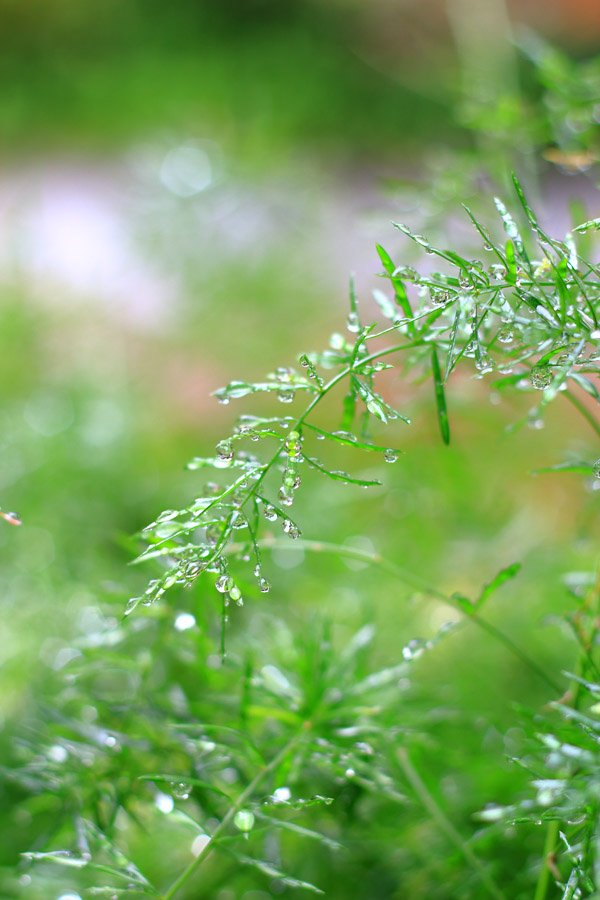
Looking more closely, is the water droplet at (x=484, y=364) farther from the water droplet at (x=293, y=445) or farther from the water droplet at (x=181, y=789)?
the water droplet at (x=181, y=789)

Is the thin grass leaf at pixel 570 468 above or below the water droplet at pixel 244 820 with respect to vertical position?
above

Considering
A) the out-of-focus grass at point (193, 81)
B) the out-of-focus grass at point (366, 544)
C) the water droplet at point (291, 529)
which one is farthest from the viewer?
the out-of-focus grass at point (193, 81)

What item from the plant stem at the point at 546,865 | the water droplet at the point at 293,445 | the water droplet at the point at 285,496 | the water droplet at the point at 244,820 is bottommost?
the plant stem at the point at 546,865

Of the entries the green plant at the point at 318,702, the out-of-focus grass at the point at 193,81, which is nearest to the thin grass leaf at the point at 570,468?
the green plant at the point at 318,702

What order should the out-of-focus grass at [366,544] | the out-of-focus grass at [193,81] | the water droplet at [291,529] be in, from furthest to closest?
the out-of-focus grass at [193,81], the out-of-focus grass at [366,544], the water droplet at [291,529]

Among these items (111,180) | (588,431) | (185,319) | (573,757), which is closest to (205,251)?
(185,319)

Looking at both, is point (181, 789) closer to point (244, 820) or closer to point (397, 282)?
point (244, 820)

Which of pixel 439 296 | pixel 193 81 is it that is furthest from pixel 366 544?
pixel 193 81

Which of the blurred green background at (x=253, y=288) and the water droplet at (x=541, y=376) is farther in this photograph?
the blurred green background at (x=253, y=288)

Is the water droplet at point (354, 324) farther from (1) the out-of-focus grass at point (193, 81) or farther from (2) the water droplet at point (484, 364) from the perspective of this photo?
(1) the out-of-focus grass at point (193, 81)
